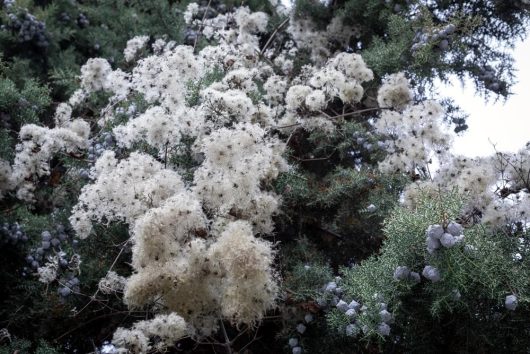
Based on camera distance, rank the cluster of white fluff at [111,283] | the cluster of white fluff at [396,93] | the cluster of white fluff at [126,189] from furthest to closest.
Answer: the cluster of white fluff at [396,93] → the cluster of white fluff at [111,283] → the cluster of white fluff at [126,189]

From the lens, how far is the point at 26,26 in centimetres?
444

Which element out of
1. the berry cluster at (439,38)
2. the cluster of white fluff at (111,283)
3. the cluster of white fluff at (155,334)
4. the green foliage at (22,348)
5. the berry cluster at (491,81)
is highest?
the berry cluster at (439,38)

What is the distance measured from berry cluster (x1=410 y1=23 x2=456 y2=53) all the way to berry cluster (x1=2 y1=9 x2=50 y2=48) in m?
2.77

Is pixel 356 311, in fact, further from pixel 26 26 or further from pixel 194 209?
pixel 26 26

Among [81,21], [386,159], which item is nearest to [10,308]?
[386,159]

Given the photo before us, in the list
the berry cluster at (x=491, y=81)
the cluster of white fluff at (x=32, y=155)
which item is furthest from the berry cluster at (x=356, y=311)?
the berry cluster at (x=491, y=81)

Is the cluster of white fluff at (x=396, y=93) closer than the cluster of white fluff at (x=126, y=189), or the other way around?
the cluster of white fluff at (x=126, y=189)

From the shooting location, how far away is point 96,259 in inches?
116

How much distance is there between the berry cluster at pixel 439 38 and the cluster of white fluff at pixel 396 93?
23 centimetres

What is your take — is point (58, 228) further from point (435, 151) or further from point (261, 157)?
point (435, 151)

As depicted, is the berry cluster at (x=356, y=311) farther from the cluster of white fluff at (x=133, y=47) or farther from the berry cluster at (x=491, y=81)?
the cluster of white fluff at (x=133, y=47)

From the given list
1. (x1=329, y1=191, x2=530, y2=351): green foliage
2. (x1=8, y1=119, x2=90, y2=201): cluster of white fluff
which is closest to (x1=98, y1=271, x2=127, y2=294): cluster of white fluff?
(x1=8, y1=119, x2=90, y2=201): cluster of white fluff

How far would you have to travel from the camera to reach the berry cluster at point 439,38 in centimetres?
316

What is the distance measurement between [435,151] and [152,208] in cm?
A: 149
